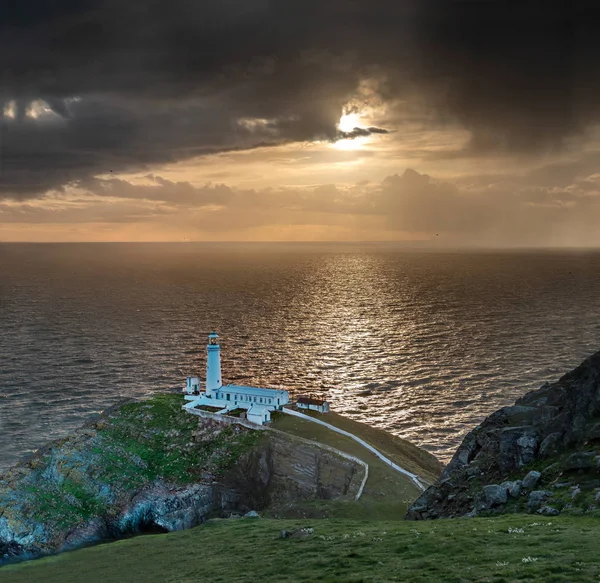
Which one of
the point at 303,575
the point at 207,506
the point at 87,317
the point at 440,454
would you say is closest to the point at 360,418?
the point at 440,454

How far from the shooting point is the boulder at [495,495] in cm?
3953

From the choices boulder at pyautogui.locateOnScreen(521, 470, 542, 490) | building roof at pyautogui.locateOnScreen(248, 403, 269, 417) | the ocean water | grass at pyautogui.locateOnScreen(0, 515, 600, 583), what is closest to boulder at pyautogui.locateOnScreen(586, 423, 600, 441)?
boulder at pyautogui.locateOnScreen(521, 470, 542, 490)

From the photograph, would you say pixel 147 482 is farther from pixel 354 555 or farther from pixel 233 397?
pixel 354 555

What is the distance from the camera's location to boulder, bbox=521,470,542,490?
39062mm

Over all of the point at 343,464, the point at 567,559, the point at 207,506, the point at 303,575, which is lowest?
the point at 207,506

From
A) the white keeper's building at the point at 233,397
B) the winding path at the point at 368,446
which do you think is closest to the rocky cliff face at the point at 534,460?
the winding path at the point at 368,446

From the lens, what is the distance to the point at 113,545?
5384 centimetres

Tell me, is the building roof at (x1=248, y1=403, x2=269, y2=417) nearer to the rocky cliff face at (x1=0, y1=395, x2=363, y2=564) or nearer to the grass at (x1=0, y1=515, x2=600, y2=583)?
the rocky cliff face at (x1=0, y1=395, x2=363, y2=564)

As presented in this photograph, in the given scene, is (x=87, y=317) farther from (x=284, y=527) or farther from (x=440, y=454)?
(x=284, y=527)

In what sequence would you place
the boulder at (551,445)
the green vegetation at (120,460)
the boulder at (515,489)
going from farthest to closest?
1. the green vegetation at (120,460)
2. the boulder at (551,445)
3. the boulder at (515,489)

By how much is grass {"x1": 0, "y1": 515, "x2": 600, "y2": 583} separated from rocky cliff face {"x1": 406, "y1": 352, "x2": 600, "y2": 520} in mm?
3355

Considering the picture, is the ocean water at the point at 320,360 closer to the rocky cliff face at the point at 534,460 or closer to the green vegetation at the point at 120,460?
the green vegetation at the point at 120,460

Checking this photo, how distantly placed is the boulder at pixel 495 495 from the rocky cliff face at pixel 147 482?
26.3 metres

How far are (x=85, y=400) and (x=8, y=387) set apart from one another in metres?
19.5
